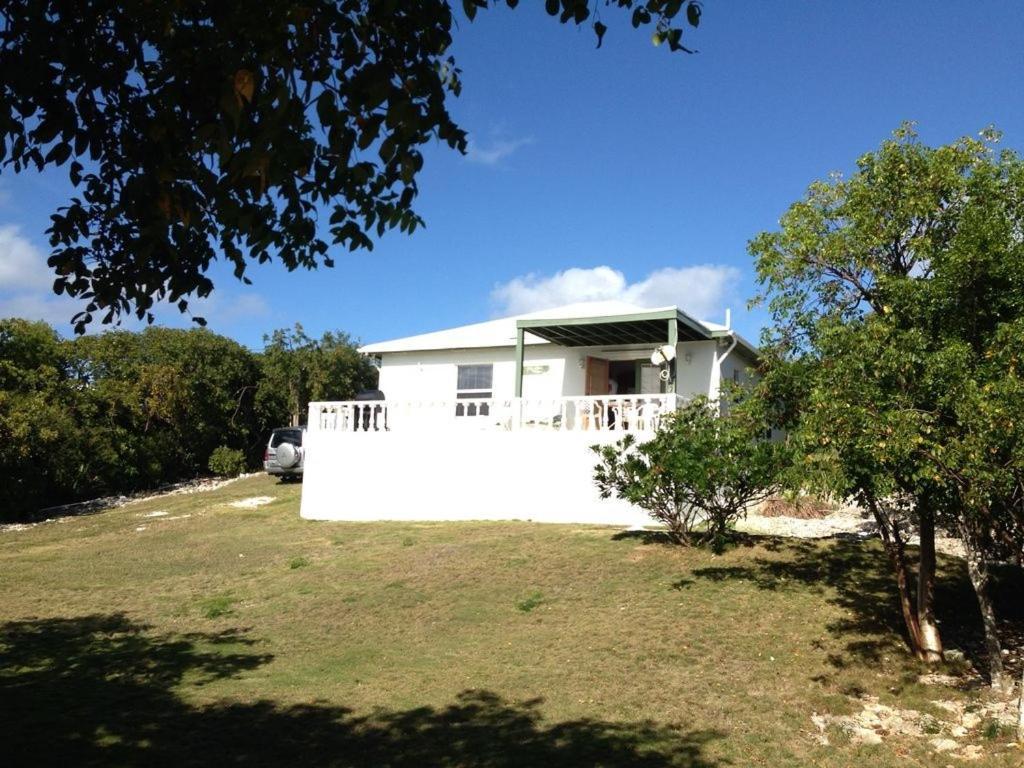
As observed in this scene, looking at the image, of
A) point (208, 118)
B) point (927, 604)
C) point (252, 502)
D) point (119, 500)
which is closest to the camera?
point (208, 118)

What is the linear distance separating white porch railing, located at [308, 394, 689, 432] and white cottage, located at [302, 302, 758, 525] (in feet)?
0.09

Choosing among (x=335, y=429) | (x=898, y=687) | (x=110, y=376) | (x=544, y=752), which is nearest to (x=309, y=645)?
(x=544, y=752)

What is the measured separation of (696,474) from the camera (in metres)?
10.9

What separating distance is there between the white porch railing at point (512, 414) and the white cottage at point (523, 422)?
0.03m

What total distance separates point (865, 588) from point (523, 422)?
25.2 ft

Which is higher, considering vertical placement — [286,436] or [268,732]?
[286,436]

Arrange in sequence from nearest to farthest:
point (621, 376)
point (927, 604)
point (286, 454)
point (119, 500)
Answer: point (927, 604) < point (621, 376) < point (286, 454) < point (119, 500)

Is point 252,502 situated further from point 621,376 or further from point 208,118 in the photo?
point 208,118

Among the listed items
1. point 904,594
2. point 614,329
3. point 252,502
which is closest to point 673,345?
point 614,329

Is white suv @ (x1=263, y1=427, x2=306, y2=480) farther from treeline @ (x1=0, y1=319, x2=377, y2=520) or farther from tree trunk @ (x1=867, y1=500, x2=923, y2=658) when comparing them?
tree trunk @ (x1=867, y1=500, x2=923, y2=658)

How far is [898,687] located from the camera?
727cm

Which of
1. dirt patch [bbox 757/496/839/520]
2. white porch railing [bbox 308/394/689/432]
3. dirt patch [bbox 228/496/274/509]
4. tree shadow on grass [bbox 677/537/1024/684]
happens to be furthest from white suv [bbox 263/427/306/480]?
tree shadow on grass [bbox 677/537/1024/684]

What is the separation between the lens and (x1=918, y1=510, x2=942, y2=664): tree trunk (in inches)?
307

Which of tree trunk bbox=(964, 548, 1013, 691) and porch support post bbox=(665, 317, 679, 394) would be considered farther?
porch support post bbox=(665, 317, 679, 394)
